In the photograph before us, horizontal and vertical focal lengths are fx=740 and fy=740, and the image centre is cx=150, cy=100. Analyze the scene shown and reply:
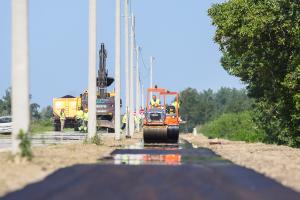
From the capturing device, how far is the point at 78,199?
11.8 m

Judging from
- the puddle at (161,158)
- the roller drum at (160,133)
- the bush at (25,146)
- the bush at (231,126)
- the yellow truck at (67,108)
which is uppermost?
the yellow truck at (67,108)

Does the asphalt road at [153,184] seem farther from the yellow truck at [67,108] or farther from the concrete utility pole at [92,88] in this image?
the yellow truck at [67,108]

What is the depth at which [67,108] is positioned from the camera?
71000mm

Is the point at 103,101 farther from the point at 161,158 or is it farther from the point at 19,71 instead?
the point at 19,71

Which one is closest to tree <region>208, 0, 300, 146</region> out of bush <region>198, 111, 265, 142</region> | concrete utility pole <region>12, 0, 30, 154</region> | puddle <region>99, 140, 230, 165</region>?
puddle <region>99, 140, 230, 165</region>

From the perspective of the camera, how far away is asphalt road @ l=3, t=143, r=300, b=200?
491 inches

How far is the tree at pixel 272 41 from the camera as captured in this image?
37.5 m

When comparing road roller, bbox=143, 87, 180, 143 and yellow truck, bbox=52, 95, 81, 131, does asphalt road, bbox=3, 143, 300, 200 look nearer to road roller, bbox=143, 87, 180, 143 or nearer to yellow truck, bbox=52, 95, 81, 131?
road roller, bbox=143, 87, 180, 143

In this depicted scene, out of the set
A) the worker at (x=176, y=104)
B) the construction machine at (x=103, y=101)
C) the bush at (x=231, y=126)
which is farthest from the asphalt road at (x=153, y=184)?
the bush at (x=231, y=126)

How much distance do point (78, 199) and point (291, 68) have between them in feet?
95.3

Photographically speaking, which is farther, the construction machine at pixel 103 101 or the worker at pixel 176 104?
the construction machine at pixel 103 101

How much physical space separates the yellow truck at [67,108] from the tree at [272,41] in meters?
27.6

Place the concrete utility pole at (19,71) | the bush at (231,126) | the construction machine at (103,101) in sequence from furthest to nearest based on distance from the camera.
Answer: the bush at (231,126) < the construction machine at (103,101) < the concrete utility pole at (19,71)

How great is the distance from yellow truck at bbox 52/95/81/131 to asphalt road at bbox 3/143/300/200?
52004 millimetres
